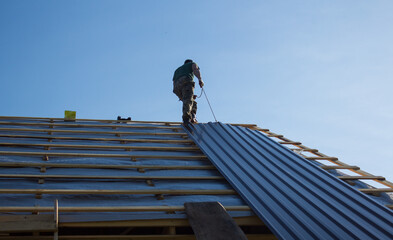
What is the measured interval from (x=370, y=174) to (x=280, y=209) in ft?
6.80

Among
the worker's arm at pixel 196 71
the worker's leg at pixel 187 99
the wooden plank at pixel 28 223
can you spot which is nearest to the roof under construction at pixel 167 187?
the wooden plank at pixel 28 223

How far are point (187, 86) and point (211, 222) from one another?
14.0 ft

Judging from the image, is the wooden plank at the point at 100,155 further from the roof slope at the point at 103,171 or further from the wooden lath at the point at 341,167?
the wooden lath at the point at 341,167

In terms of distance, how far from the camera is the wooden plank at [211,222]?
2.99m

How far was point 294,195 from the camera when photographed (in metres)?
4.02

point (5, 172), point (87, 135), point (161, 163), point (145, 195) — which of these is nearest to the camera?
point (145, 195)

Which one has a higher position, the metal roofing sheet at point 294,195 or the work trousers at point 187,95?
the work trousers at point 187,95

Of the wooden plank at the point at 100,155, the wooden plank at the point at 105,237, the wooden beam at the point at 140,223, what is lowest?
the wooden plank at the point at 105,237

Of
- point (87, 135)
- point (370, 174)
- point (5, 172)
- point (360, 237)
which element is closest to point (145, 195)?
point (5, 172)

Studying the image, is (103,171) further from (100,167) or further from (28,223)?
(28,223)

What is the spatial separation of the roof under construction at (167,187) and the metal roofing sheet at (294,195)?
0.01m

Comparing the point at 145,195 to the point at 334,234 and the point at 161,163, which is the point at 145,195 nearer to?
the point at 161,163

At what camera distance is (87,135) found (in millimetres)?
6090

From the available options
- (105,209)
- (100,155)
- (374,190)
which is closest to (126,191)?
(105,209)
